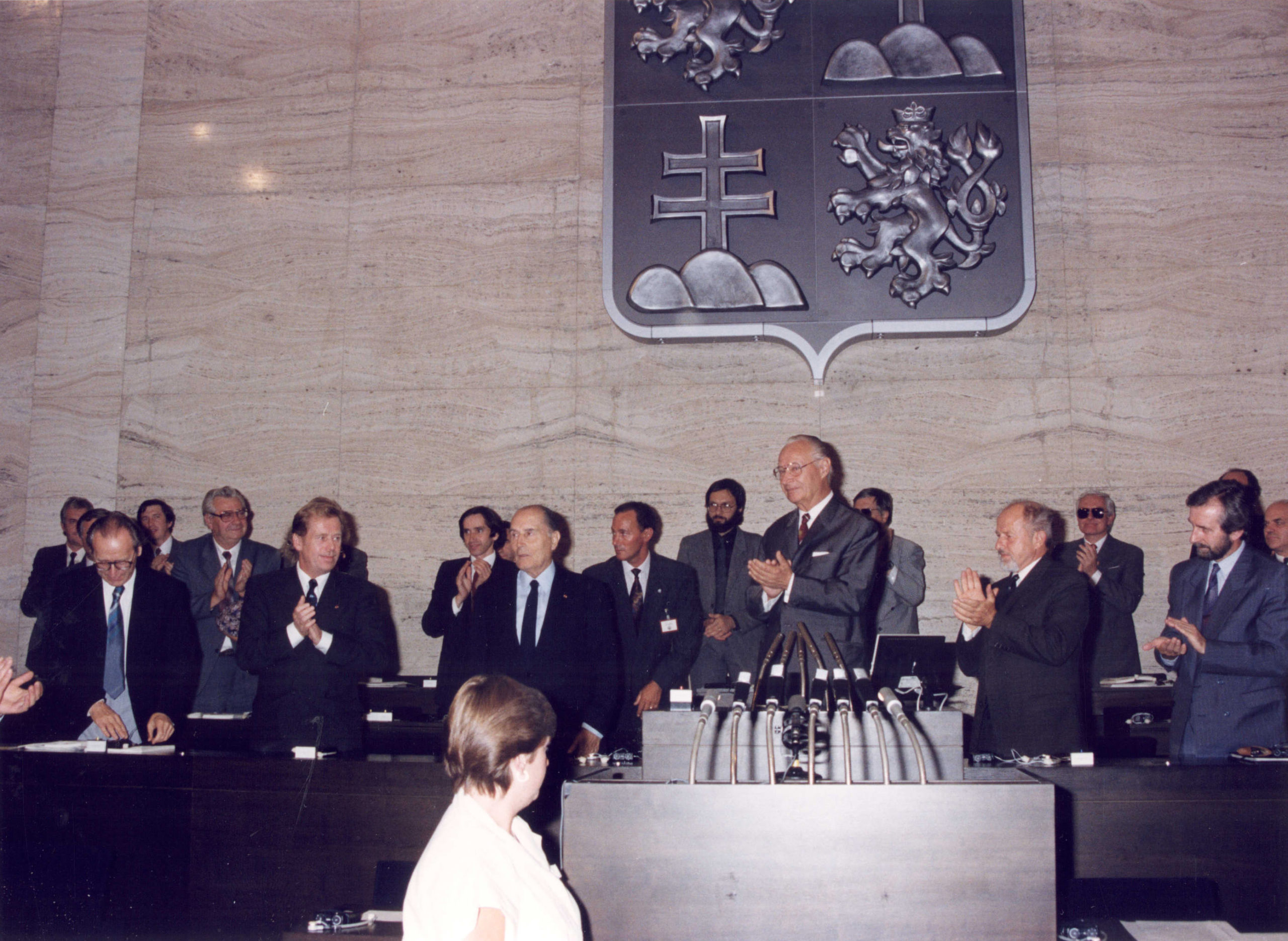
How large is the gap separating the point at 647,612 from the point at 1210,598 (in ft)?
9.05

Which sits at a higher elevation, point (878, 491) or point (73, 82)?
point (73, 82)

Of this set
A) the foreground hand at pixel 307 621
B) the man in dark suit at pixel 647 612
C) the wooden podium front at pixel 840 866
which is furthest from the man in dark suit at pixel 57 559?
the wooden podium front at pixel 840 866

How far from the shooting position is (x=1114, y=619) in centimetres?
621

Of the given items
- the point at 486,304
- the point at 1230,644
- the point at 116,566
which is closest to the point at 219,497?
the point at 116,566

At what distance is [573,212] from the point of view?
24.4ft

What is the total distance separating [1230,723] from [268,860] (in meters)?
3.82

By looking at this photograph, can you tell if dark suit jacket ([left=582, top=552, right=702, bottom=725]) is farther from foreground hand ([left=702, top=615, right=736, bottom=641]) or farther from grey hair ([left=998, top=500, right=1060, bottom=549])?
grey hair ([left=998, top=500, right=1060, bottom=549])

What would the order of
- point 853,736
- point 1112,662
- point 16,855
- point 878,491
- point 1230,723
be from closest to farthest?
point 853,736, point 16,855, point 1230,723, point 1112,662, point 878,491

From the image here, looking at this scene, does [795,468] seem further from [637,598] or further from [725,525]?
[725,525]

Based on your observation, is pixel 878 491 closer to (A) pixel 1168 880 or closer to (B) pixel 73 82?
(A) pixel 1168 880

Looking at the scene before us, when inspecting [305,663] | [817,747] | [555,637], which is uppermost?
[555,637]

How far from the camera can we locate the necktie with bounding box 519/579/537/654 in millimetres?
4707

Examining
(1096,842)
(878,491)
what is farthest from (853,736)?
(878,491)

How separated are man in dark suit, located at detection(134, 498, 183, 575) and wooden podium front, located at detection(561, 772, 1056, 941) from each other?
5.29m
